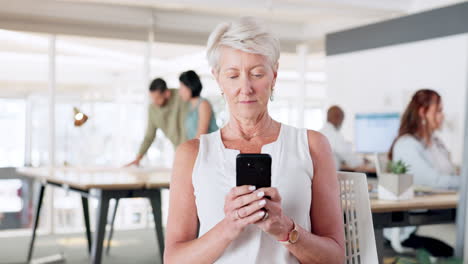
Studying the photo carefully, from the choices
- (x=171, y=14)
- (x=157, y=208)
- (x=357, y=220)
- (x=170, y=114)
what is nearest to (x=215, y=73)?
(x=357, y=220)

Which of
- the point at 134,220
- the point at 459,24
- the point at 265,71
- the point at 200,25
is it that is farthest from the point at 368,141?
the point at 265,71

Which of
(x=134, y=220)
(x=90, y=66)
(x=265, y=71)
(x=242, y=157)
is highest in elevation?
(x=90, y=66)

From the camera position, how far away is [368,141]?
7355 mm

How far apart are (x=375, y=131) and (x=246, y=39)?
233 inches

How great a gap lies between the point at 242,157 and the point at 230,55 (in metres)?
0.31

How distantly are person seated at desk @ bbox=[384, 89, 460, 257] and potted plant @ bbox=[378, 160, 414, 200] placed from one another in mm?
843

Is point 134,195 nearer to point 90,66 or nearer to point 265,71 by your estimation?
point 265,71

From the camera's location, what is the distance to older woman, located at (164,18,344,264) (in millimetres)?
1562

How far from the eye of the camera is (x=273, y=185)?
5.28ft

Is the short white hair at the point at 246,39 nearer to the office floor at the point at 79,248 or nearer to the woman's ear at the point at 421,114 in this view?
the woman's ear at the point at 421,114

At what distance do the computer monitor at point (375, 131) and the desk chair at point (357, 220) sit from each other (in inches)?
206

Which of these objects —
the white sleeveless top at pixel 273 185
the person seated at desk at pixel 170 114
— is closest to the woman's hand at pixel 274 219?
the white sleeveless top at pixel 273 185

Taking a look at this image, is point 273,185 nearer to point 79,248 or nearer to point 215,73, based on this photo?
point 215,73

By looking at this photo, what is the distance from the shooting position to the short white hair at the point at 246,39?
5.11 feet
